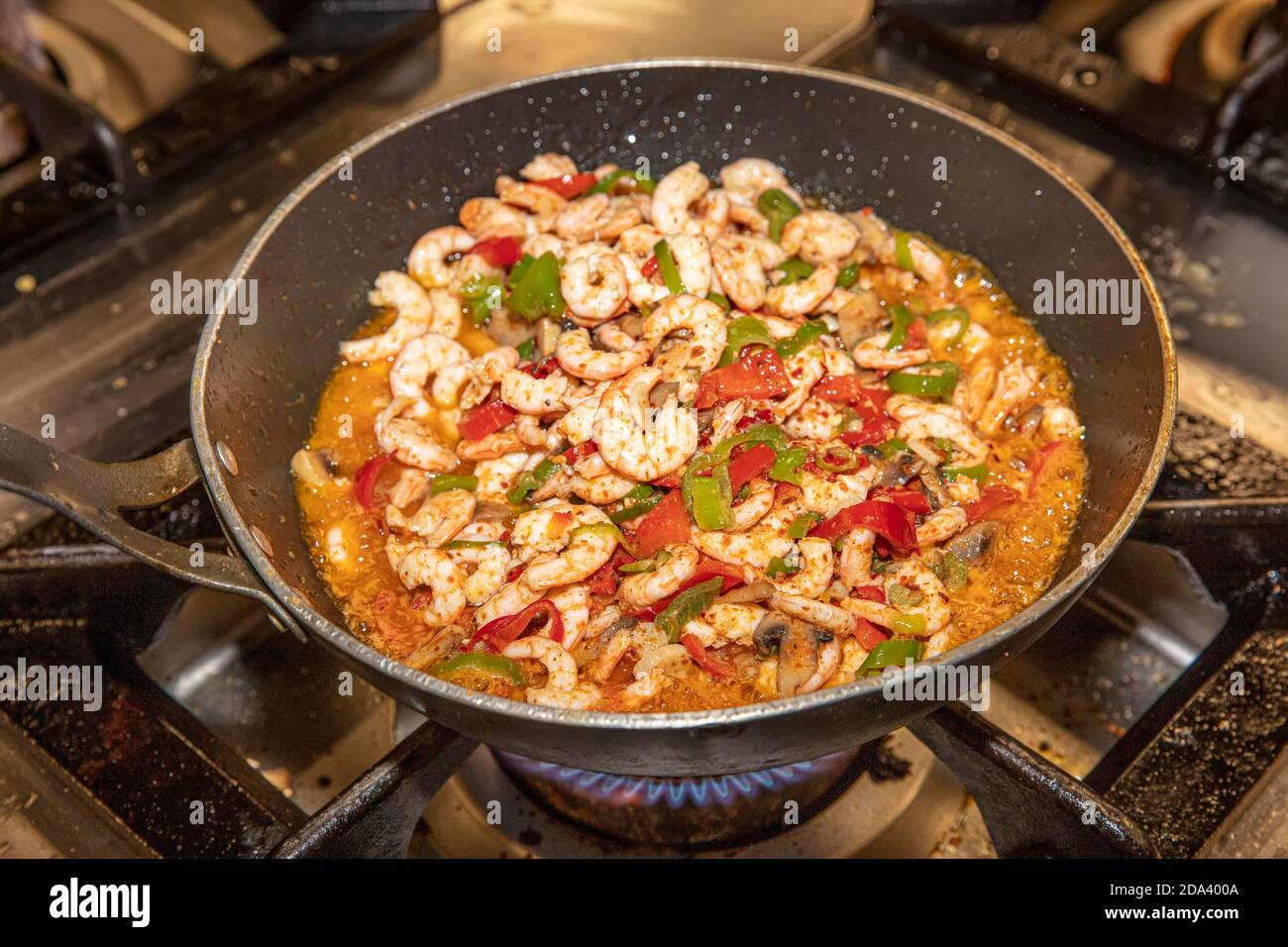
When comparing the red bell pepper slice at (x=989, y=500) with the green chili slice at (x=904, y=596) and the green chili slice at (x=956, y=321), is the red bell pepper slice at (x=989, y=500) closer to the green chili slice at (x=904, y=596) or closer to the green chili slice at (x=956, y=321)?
the green chili slice at (x=904, y=596)

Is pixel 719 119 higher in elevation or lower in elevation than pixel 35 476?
higher

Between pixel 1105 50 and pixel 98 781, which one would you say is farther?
pixel 1105 50

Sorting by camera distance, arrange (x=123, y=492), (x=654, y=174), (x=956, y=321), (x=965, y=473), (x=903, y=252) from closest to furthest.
→ 1. (x=123, y=492)
2. (x=965, y=473)
3. (x=956, y=321)
4. (x=903, y=252)
5. (x=654, y=174)

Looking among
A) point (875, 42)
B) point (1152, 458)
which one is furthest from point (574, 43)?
point (1152, 458)

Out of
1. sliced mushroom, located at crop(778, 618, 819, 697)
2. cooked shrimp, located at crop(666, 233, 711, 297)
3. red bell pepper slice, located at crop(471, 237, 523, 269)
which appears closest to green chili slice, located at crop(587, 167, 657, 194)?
red bell pepper slice, located at crop(471, 237, 523, 269)

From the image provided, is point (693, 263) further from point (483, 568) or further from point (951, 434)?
point (483, 568)

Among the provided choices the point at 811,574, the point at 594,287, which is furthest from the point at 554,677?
the point at 594,287

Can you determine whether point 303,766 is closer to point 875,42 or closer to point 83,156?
point 83,156
